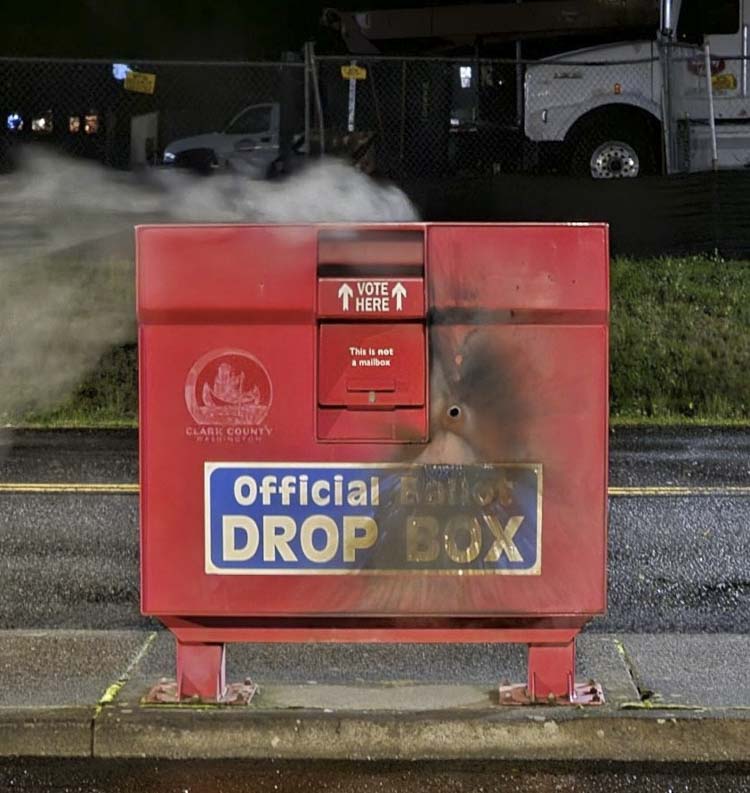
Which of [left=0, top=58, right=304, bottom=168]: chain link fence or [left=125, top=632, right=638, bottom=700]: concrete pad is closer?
[left=125, top=632, right=638, bottom=700]: concrete pad

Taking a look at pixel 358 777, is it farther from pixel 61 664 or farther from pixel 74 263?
pixel 74 263

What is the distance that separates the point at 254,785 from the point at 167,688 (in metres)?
0.47

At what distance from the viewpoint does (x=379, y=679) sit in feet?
14.9

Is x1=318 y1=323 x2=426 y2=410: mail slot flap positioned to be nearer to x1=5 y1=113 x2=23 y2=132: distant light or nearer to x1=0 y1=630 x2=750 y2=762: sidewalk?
x1=0 y1=630 x2=750 y2=762: sidewalk

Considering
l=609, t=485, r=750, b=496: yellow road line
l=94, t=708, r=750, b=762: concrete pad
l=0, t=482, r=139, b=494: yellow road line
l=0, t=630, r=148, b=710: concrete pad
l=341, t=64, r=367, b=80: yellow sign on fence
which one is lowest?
l=94, t=708, r=750, b=762: concrete pad

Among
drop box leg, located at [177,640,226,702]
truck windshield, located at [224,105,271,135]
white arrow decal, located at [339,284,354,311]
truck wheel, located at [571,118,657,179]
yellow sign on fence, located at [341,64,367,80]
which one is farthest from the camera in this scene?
truck windshield, located at [224,105,271,135]

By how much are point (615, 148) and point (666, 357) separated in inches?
192

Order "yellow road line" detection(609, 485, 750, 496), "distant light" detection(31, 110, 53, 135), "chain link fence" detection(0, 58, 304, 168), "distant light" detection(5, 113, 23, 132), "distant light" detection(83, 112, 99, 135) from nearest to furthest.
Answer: "yellow road line" detection(609, 485, 750, 496) → "chain link fence" detection(0, 58, 304, 168) → "distant light" detection(5, 113, 23, 132) → "distant light" detection(31, 110, 53, 135) → "distant light" detection(83, 112, 99, 135)

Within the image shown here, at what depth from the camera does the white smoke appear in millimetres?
11602

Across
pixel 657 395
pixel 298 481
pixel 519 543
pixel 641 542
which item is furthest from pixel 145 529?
pixel 657 395

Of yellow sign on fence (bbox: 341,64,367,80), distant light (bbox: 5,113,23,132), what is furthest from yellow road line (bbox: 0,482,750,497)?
distant light (bbox: 5,113,23,132)

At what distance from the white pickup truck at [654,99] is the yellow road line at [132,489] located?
26.5ft

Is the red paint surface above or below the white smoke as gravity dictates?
below

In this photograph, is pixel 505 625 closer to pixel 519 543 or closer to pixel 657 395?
pixel 519 543
